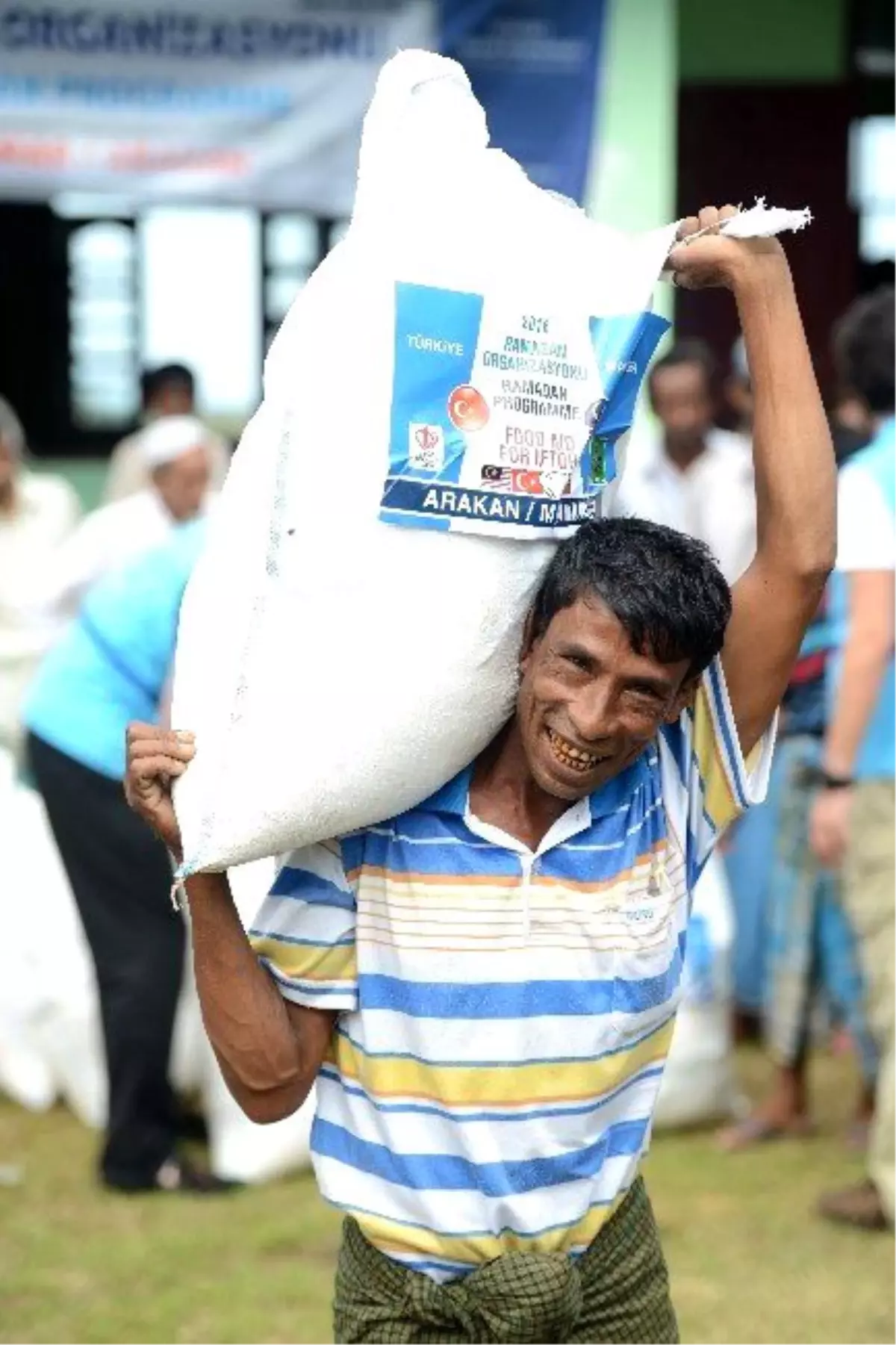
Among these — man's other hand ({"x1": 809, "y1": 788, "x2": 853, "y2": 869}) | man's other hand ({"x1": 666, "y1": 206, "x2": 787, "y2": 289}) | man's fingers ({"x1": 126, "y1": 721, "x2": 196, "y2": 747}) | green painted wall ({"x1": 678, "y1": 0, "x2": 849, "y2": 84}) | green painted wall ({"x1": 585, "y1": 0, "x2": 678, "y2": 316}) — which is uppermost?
green painted wall ({"x1": 678, "y1": 0, "x2": 849, "y2": 84})

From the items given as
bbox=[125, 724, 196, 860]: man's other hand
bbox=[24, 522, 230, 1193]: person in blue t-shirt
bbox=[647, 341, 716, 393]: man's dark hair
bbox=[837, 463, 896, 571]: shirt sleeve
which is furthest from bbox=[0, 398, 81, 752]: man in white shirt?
bbox=[125, 724, 196, 860]: man's other hand

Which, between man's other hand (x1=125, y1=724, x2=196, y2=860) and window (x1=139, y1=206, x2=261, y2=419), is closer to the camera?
man's other hand (x1=125, y1=724, x2=196, y2=860)

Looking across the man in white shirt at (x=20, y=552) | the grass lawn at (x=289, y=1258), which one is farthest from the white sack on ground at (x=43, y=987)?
the man in white shirt at (x=20, y=552)

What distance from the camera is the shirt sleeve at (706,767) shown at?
255 centimetres

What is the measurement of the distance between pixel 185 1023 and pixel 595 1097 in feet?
12.3

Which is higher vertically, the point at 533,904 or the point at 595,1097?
the point at 533,904

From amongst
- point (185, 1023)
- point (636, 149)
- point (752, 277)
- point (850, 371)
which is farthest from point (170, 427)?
point (752, 277)

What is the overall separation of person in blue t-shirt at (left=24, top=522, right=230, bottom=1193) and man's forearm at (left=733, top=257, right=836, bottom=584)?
8.87ft

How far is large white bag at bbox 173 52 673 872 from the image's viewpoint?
2.32 metres

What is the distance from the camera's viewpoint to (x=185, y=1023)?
20.1 ft

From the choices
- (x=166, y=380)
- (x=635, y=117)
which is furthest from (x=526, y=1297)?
(x=635, y=117)

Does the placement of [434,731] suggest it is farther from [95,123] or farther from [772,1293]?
[95,123]

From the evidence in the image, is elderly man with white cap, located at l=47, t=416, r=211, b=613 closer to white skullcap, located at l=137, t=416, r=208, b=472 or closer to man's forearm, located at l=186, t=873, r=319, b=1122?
white skullcap, located at l=137, t=416, r=208, b=472

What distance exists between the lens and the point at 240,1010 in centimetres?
243
